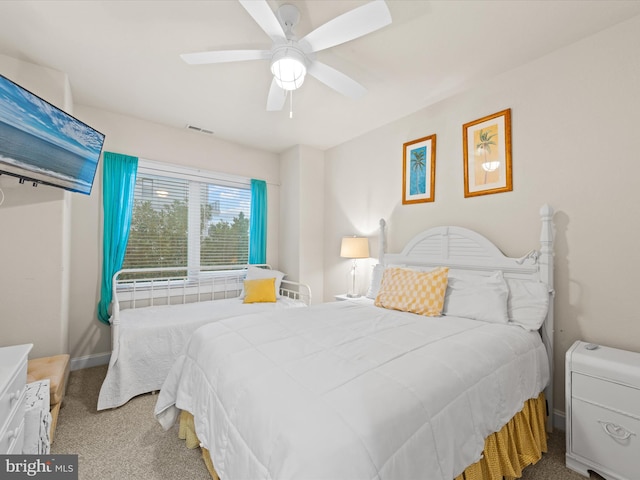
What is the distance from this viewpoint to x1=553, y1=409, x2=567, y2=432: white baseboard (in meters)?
2.02

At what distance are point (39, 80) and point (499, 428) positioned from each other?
3896 millimetres

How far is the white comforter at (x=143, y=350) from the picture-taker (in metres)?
2.28

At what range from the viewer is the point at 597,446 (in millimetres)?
1563

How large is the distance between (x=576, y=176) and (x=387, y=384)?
6.71 feet

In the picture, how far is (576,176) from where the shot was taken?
79.5 inches

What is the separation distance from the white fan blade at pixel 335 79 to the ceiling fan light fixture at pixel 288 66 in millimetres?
100

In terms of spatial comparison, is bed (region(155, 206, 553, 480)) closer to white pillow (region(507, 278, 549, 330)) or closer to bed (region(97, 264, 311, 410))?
white pillow (region(507, 278, 549, 330))

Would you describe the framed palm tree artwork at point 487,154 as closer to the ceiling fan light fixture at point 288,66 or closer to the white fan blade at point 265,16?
the ceiling fan light fixture at point 288,66

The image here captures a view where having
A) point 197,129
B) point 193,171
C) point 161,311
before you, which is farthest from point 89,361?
point 197,129

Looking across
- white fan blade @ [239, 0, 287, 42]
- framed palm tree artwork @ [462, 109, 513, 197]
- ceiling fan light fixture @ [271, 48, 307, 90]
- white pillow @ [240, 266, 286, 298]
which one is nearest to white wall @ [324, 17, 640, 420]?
framed palm tree artwork @ [462, 109, 513, 197]

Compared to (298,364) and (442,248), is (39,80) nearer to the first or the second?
(298,364)

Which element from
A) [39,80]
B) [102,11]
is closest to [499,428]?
[102,11]

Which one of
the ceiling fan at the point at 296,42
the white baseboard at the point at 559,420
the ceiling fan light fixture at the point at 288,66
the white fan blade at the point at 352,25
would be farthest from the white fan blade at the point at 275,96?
the white baseboard at the point at 559,420

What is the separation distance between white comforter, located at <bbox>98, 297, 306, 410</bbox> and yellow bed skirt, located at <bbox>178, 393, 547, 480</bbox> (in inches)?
29.5
